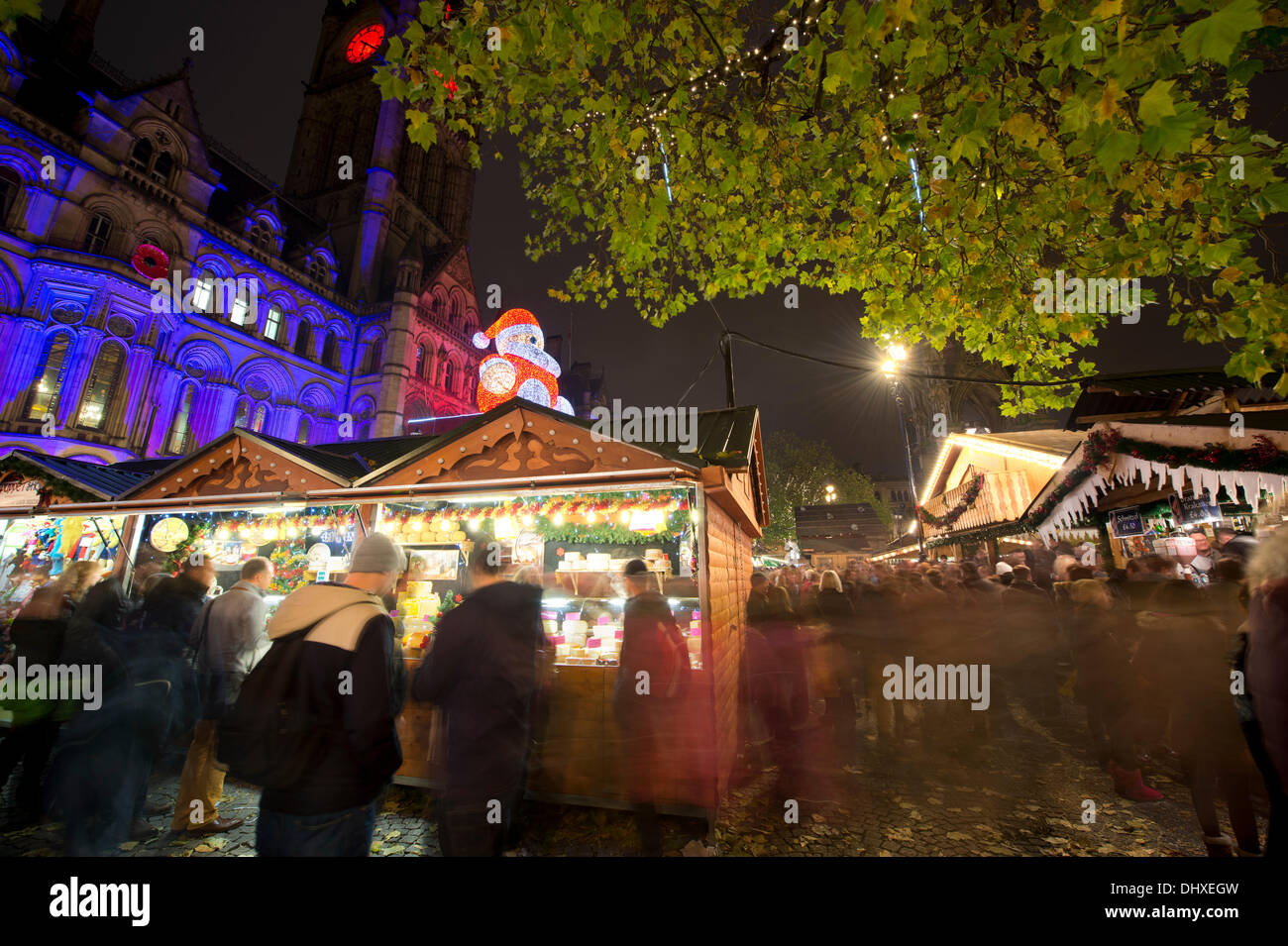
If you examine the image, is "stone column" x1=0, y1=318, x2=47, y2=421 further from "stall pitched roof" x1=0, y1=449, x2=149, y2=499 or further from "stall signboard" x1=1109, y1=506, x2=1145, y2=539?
"stall signboard" x1=1109, y1=506, x2=1145, y2=539

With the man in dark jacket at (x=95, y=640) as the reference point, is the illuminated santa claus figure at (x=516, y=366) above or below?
above

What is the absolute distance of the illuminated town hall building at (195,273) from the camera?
60.5ft

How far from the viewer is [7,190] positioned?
59.6ft

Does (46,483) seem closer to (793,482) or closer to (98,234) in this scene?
(98,234)

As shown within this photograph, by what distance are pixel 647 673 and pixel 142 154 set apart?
34459mm

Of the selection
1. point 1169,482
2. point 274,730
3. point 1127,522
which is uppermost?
A: point 1169,482

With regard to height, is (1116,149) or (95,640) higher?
(1116,149)

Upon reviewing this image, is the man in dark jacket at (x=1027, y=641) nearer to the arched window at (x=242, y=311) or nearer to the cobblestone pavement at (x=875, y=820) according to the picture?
the cobblestone pavement at (x=875, y=820)

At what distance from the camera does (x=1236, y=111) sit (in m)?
4.35

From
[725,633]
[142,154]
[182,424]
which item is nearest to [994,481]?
[725,633]

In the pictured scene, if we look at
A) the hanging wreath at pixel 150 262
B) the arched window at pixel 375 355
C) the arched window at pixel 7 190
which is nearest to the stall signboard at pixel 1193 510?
the hanging wreath at pixel 150 262

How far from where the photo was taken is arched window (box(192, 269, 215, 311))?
2289cm

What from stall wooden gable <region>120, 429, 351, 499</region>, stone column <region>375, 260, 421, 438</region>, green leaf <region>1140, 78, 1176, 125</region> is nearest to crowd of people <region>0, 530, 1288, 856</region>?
stall wooden gable <region>120, 429, 351, 499</region>

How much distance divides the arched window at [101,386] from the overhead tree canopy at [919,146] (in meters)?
24.3
